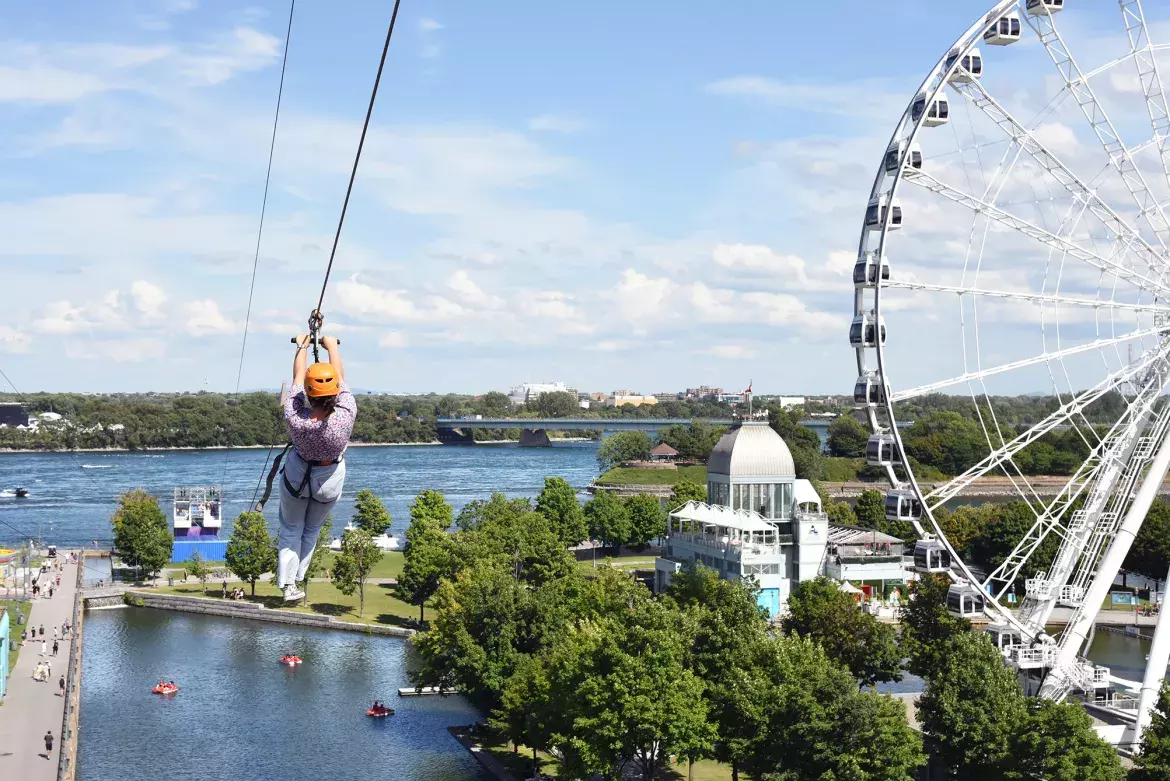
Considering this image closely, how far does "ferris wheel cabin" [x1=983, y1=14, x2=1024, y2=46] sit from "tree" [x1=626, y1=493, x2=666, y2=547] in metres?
56.1

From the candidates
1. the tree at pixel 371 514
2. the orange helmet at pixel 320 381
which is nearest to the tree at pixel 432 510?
the tree at pixel 371 514

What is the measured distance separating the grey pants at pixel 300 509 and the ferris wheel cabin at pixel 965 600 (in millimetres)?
30782

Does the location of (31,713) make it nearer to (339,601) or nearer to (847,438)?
(339,601)

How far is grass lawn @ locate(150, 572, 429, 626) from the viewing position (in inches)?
2820

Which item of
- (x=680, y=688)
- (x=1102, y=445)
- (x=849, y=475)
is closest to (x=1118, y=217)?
(x=1102, y=445)

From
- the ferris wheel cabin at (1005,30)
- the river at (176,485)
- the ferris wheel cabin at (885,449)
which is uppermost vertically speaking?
the ferris wheel cabin at (1005,30)

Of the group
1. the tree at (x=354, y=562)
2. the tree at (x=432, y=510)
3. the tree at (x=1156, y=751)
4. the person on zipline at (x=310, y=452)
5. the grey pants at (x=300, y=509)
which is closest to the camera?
the person on zipline at (x=310, y=452)

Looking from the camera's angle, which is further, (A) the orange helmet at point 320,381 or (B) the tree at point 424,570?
(B) the tree at point 424,570

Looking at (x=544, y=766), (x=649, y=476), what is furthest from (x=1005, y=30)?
(x=649, y=476)

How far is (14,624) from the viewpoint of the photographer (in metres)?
65.5

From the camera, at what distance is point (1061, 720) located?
35.0 metres

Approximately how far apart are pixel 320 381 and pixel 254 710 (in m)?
43.9

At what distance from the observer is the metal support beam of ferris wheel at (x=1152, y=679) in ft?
134

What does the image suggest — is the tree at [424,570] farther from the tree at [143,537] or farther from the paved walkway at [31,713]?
the tree at [143,537]
